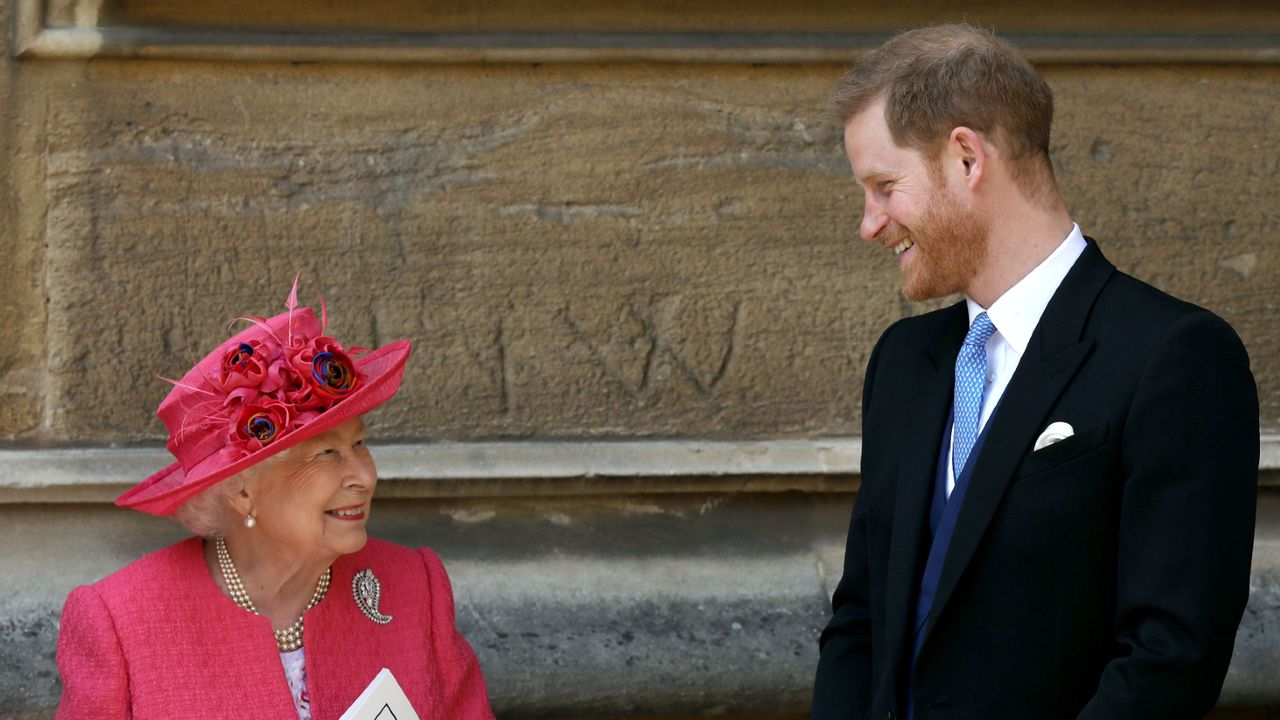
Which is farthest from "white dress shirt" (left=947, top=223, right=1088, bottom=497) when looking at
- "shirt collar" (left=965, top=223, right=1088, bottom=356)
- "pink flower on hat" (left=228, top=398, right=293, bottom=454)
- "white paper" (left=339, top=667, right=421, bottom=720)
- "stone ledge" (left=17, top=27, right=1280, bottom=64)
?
"stone ledge" (left=17, top=27, right=1280, bottom=64)

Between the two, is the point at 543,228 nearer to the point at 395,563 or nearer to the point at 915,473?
the point at 395,563

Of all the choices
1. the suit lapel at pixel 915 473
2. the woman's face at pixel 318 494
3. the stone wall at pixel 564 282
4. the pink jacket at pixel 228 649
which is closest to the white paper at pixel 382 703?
the pink jacket at pixel 228 649

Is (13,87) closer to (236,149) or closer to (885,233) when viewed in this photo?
(236,149)

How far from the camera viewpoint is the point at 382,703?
228 centimetres

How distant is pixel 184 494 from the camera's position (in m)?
2.34

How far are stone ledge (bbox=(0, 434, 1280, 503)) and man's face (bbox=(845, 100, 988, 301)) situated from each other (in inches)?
49.2

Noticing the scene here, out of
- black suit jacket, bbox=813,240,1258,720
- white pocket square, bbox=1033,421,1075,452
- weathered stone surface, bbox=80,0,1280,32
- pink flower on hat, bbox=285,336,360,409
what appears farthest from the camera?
weathered stone surface, bbox=80,0,1280,32

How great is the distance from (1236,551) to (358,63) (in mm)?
2237

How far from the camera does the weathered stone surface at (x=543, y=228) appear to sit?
3244 millimetres

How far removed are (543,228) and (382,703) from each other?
139 centimetres

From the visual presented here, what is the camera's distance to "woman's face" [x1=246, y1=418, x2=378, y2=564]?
7.86 ft

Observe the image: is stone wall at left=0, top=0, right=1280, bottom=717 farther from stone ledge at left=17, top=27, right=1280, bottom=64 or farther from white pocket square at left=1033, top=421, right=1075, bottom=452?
white pocket square at left=1033, top=421, right=1075, bottom=452

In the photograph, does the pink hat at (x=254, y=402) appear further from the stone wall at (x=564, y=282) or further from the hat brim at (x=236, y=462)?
the stone wall at (x=564, y=282)

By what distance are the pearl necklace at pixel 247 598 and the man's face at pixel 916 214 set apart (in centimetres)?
113
